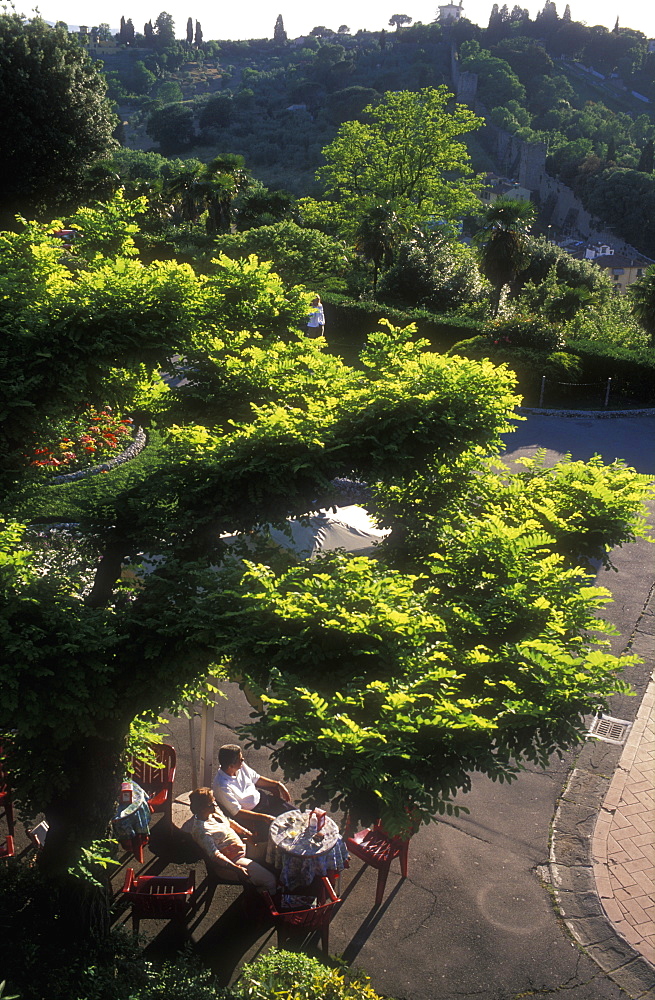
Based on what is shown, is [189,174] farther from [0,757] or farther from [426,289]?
[0,757]

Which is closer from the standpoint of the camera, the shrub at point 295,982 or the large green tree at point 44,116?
the shrub at point 295,982

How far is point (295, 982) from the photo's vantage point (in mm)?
6496

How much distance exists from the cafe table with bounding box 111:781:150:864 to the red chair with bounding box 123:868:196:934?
57 cm

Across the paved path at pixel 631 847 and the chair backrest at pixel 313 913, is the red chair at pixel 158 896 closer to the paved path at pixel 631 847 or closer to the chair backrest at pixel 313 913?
the chair backrest at pixel 313 913

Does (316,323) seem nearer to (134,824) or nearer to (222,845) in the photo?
(134,824)

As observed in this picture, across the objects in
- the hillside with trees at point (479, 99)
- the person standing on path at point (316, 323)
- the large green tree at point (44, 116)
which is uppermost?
the hillside with trees at point (479, 99)

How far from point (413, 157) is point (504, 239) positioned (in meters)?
20.5

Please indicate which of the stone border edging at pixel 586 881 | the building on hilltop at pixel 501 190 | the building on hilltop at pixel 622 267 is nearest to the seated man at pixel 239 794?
the stone border edging at pixel 586 881

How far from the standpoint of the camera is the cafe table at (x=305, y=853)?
27.7 feet

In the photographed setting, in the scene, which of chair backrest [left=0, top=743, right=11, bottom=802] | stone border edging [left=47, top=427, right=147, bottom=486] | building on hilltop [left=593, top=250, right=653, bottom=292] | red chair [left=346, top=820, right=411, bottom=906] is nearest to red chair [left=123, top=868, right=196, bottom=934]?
chair backrest [left=0, top=743, right=11, bottom=802]

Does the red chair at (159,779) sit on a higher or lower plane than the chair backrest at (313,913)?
lower

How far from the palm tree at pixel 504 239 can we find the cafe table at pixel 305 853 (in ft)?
88.3

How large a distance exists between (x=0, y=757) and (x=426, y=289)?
30179 mm

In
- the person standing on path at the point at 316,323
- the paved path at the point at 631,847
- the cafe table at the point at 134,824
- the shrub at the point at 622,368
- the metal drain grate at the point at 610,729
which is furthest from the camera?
the person standing on path at the point at 316,323
